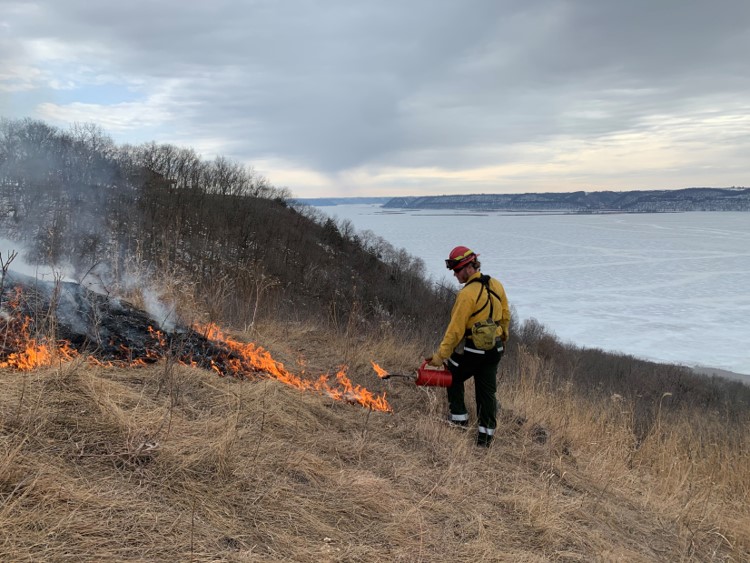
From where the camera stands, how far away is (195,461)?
299cm

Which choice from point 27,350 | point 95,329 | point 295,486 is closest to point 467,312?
point 295,486

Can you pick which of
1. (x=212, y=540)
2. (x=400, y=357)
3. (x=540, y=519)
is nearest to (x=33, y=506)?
(x=212, y=540)

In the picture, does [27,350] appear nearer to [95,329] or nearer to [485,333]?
[95,329]

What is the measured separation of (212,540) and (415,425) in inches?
99.9

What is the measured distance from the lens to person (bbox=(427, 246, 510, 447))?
15.1 ft

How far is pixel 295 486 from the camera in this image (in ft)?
10.2

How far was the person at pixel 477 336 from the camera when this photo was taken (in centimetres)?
460

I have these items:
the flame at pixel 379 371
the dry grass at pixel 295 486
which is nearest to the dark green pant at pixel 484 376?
the dry grass at pixel 295 486

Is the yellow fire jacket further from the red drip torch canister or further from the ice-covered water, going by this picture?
the ice-covered water

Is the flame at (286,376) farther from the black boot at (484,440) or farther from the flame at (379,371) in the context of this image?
the black boot at (484,440)

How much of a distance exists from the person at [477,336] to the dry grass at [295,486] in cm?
34

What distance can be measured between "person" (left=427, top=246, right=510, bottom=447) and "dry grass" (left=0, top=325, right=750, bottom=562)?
0.34 meters

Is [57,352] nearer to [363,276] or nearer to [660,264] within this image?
[363,276]

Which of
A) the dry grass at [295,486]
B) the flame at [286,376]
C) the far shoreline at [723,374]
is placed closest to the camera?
the dry grass at [295,486]
